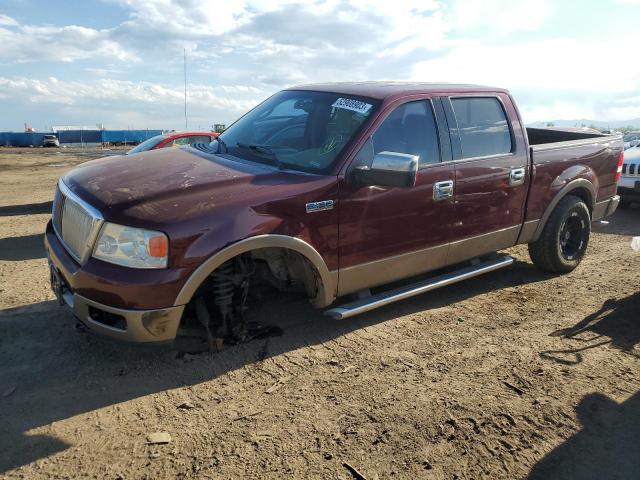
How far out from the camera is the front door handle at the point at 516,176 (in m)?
4.84

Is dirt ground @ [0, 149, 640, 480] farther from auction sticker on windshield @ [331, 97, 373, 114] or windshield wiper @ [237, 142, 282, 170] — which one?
auction sticker on windshield @ [331, 97, 373, 114]

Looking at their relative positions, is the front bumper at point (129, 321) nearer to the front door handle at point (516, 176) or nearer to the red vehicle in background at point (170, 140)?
the front door handle at point (516, 176)

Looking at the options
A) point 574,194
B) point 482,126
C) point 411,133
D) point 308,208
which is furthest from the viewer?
point 574,194

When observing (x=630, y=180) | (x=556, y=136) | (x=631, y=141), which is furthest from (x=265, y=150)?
(x=631, y=141)

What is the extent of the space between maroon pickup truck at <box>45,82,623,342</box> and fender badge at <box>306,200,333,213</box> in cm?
1

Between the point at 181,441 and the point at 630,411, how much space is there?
2.70 meters

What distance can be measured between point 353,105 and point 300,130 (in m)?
0.48

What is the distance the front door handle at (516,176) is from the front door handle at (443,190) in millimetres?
859

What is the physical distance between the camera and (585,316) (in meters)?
4.57

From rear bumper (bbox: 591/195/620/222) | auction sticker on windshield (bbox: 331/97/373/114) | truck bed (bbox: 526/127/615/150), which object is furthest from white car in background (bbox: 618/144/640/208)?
auction sticker on windshield (bbox: 331/97/373/114)

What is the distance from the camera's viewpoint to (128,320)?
3.12m

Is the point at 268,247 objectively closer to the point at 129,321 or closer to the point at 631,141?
the point at 129,321

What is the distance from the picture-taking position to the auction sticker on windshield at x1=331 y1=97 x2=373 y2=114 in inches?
160

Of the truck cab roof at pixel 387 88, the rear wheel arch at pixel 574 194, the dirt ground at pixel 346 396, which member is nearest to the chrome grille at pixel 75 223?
the dirt ground at pixel 346 396
